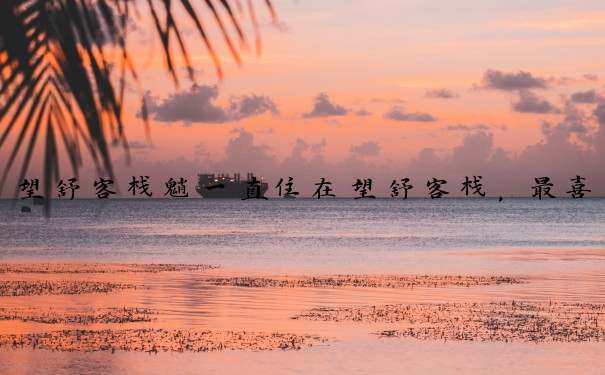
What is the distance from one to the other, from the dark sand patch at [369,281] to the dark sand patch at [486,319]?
9.50 meters

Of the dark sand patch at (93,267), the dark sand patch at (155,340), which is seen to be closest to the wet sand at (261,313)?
the dark sand patch at (155,340)

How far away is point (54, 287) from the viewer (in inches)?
1638

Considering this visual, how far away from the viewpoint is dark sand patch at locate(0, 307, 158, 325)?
3017 centimetres

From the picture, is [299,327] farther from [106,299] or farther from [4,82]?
[4,82]

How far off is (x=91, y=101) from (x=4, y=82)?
0.59 ft

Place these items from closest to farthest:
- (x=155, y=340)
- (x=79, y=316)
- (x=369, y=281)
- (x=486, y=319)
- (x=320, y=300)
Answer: (x=155, y=340)
(x=79, y=316)
(x=486, y=319)
(x=320, y=300)
(x=369, y=281)

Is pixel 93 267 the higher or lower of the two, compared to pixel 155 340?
lower

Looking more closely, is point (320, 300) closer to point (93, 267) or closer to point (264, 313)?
point (264, 313)

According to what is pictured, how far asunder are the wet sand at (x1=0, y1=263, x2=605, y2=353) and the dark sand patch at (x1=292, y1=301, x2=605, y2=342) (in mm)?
34

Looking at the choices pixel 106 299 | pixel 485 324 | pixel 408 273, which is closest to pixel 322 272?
pixel 408 273

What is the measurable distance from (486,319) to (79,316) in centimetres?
1323

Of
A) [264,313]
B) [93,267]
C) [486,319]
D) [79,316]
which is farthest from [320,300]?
[93,267]

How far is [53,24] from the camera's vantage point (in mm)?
1735

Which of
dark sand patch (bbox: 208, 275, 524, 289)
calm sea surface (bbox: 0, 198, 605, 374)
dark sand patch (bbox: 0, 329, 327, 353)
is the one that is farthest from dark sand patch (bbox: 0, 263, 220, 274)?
dark sand patch (bbox: 0, 329, 327, 353)
